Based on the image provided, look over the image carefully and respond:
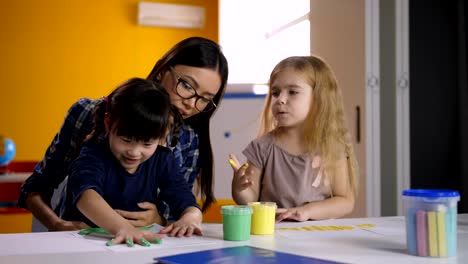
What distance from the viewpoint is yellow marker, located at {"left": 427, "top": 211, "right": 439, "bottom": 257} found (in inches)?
34.1

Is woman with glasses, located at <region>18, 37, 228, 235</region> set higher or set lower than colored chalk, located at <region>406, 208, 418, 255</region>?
higher

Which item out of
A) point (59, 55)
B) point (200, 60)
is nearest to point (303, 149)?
point (200, 60)

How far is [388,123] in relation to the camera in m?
2.43

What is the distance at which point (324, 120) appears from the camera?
1.79 metres

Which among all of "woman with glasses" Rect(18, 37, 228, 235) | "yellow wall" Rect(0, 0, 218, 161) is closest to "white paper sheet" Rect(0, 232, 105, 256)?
"woman with glasses" Rect(18, 37, 228, 235)

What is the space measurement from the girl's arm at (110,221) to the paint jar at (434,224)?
0.49 metres

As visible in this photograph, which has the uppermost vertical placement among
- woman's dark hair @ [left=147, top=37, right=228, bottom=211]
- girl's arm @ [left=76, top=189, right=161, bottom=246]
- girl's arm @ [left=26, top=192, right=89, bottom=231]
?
woman's dark hair @ [left=147, top=37, right=228, bottom=211]

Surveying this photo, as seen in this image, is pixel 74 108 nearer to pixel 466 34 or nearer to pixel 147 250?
pixel 147 250

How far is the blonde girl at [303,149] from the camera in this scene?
5.54ft

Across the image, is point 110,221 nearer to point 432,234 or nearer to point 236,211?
point 236,211

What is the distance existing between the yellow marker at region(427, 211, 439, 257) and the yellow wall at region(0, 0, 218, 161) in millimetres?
4100

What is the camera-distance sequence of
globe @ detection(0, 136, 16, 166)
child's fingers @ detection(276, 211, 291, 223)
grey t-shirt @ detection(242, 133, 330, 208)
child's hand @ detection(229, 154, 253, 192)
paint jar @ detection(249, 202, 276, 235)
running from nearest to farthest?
paint jar @ detection(249, 202, 276, 235)
child's fingers @ detection(276, 211, 291, 223)
child's hand @ detection(229, 154, 253, 192)
grey t-shirt @ detection(242, 133, 330, 208)
globe @ detection(0, 136, 16, 166)

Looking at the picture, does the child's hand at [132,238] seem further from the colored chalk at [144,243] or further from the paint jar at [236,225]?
the paint jar at [236,225]

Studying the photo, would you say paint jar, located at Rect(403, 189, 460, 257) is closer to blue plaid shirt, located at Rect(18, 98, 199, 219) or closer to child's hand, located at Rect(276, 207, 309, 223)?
child's hand, located at Rect(276, 207, 309, 223)
